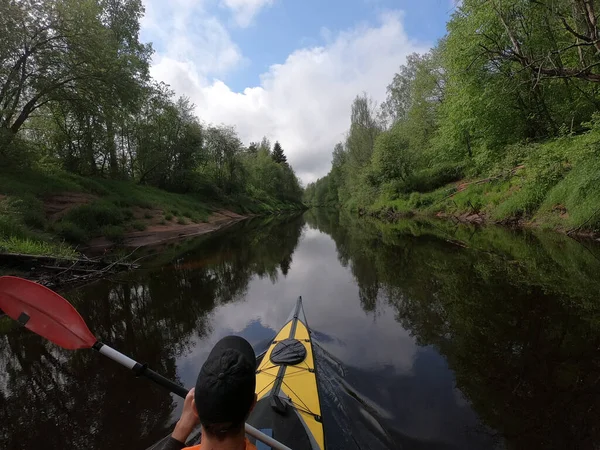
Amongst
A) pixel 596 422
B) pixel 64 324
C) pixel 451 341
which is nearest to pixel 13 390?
pixel 64 324

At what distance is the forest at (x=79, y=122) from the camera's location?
12.6 meters

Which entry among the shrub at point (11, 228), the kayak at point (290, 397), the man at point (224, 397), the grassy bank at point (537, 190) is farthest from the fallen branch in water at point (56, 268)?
the grassy bank at point (537, 190)

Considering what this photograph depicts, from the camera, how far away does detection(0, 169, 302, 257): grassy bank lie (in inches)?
368

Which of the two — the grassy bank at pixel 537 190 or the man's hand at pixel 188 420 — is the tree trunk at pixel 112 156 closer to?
the grassy bank at pixel 537 190

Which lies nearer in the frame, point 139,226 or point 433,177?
point 139,226

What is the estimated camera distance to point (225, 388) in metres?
1.08

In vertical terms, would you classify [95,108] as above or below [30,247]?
above

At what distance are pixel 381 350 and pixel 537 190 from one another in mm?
12151

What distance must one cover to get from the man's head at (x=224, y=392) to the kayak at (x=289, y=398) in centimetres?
89

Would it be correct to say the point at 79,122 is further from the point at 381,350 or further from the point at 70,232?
the point at 381,350

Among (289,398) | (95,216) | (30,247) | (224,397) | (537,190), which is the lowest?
(289,398)

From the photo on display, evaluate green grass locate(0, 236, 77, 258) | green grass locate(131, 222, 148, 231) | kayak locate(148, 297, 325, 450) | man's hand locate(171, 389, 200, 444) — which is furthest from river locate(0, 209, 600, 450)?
green grass locate(131, 222, 148, 231)

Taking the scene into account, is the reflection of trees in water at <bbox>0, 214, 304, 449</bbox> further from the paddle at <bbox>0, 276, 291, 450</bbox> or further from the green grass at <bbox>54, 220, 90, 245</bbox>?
the green grass at <bbox>54, 220, 90, 245</bbox>

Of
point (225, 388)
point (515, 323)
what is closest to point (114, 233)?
point (515, 323)
